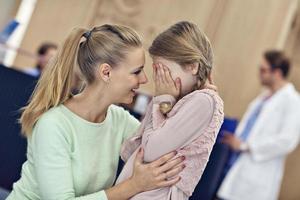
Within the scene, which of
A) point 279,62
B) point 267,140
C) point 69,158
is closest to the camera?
point 69,158

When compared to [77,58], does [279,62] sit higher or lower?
higher

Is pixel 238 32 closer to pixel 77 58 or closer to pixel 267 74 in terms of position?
pixel 267 74

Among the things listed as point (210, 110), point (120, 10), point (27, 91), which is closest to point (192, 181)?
point (210, 110)

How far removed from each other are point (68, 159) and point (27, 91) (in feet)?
2.56

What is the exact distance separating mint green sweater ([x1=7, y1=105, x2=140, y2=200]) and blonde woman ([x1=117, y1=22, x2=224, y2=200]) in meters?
0.11

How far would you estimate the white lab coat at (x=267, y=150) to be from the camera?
11.2 ft

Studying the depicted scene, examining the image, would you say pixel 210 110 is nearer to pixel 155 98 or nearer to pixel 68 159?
pixel 155 98

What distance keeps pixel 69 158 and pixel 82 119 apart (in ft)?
0.35

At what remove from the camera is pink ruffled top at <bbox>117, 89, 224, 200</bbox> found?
1.25 meters

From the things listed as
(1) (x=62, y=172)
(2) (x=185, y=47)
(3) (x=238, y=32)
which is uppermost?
(3) (x=238, y=32)

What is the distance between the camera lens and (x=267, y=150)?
3.44 meters

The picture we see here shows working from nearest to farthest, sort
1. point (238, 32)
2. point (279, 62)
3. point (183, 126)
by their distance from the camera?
point (183, 126), point (279, 62), point (238, 32)

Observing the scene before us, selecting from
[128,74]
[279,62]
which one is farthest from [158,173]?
[279,62]

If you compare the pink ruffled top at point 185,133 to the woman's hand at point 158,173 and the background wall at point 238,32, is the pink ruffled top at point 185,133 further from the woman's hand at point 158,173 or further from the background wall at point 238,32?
the background wall at point 238,32
